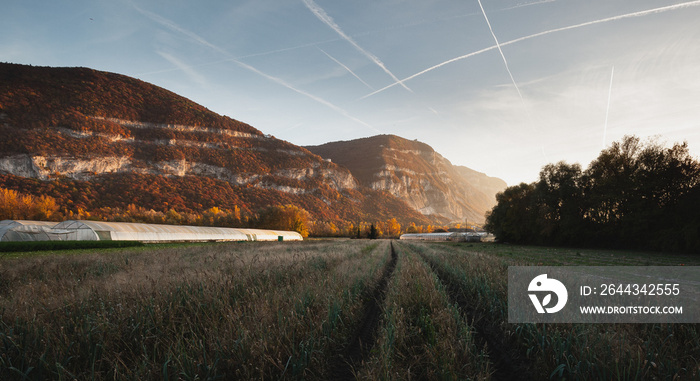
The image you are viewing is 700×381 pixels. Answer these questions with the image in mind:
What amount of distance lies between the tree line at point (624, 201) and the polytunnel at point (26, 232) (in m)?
75.6

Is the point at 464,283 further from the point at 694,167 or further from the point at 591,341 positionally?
the point at 694,167

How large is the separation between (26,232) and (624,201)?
80.5 meters

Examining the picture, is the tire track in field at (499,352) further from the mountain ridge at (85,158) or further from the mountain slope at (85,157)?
the mountain slope at (85,157)

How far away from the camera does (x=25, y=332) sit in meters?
4.79

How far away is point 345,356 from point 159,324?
3.43 metres

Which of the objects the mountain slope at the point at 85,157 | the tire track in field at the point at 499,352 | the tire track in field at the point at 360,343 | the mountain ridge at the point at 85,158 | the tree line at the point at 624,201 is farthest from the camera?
the mountain slope at the point at 85,157

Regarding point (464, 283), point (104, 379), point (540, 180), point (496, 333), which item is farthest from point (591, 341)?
point (540, 180)
